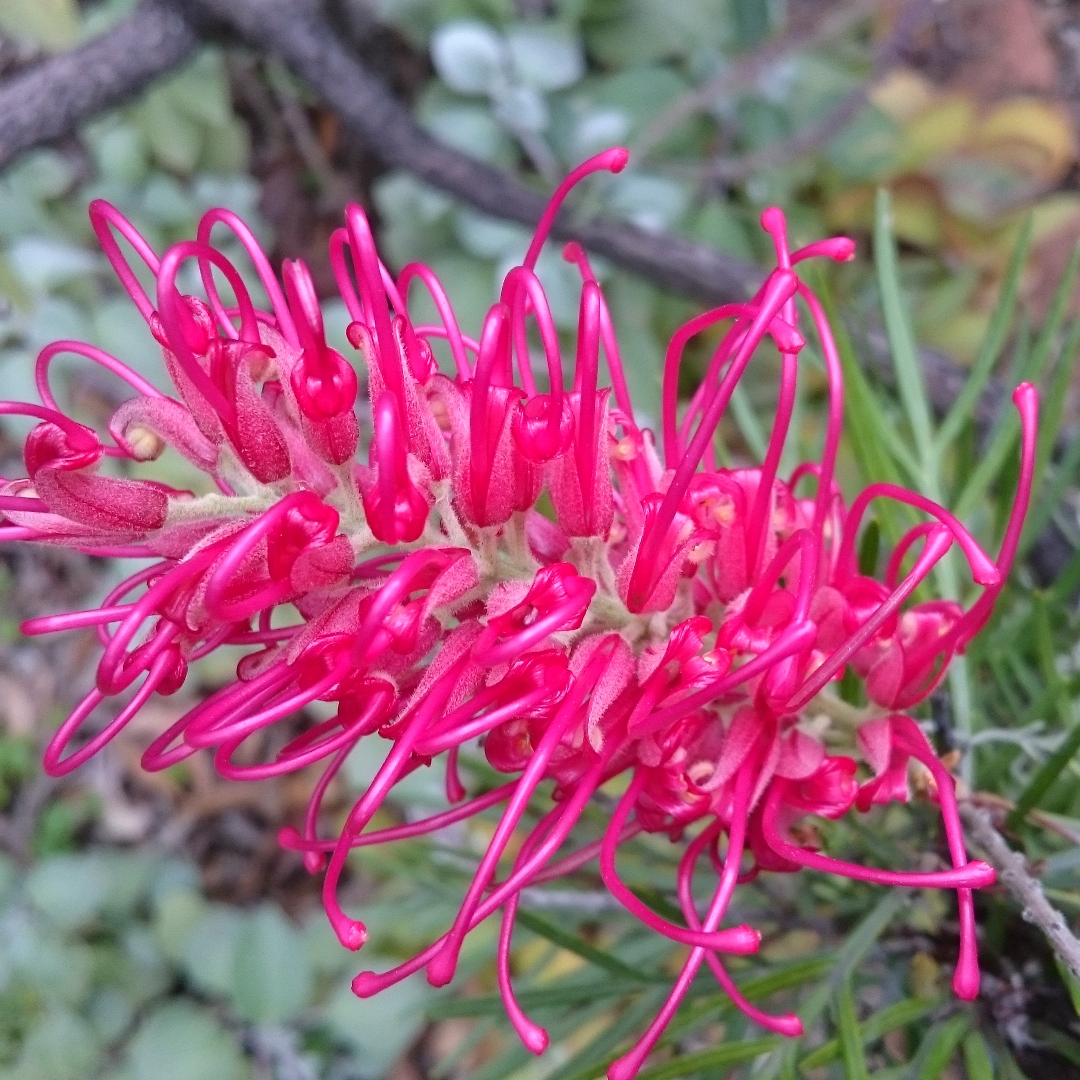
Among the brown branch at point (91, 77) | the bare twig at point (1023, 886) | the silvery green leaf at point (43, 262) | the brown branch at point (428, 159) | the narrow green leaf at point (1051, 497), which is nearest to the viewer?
the bare twig at point (1023, 886)

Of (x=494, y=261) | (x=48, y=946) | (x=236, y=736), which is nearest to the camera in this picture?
(x=236, y=736)

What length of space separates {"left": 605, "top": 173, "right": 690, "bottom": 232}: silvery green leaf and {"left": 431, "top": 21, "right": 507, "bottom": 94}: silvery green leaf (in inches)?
6.3

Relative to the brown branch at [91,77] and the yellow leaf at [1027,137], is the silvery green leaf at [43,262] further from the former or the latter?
the yellow leaf at [1027,137]

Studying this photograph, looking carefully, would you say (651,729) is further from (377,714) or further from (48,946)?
(48,946)

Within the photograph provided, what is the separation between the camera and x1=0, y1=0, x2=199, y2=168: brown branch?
672mm

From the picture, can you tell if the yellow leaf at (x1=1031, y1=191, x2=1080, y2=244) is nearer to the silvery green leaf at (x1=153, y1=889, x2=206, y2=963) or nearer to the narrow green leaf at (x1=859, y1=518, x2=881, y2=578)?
the narrow green leaf at (x1=859, y1=518, x2=881, y2=578)

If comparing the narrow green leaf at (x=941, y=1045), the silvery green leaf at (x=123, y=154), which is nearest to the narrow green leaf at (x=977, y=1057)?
the narrow green leaf at (x=941, y=1045)

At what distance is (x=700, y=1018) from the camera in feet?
1.41

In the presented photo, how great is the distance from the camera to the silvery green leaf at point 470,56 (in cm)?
93

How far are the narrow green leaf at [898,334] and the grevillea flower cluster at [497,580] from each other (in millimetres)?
133

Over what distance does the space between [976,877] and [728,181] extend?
2.93 ft

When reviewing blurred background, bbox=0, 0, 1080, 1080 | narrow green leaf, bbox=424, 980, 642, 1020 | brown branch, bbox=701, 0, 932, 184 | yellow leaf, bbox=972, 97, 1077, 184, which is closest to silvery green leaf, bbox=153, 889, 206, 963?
blurred background, bbox=0, 0, 1080, 1080

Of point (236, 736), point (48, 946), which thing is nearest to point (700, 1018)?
point (236, 736)

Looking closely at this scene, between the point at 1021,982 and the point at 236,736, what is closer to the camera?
the point at 236,736
